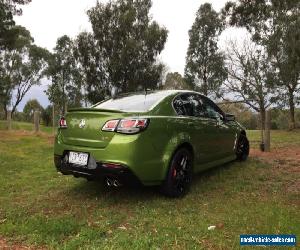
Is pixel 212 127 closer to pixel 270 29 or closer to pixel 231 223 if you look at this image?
pixel 231 223

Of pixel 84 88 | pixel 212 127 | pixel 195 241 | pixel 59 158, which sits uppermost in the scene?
pixel 84 88

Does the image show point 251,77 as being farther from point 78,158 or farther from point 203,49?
point 78,158

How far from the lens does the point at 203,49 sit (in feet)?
102

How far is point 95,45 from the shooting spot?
1844cm

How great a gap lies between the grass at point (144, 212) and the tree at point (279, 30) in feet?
23.1

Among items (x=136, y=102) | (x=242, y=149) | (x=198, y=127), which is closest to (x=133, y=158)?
(x=136, y=102)

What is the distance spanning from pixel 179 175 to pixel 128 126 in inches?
48.4

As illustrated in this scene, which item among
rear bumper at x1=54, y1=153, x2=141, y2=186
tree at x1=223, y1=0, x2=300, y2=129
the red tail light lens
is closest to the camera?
rear bumper at x1=54, y1=153, x2=141, y2=186

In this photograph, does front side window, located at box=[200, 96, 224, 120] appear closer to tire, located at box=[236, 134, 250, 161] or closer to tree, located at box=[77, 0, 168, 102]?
tire, located at box=[236, 134, 250, 161]

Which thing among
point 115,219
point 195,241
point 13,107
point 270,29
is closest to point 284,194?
point 195,241

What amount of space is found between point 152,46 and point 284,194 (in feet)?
47.1

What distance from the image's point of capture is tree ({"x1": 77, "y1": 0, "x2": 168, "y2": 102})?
18141 mm

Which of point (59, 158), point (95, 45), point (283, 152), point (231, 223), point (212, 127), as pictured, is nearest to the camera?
point (231, 223)

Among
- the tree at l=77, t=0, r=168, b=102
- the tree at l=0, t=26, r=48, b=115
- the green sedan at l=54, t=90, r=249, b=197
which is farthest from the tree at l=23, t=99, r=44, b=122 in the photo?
the green sedan at l=54, t=90, r=249, b=197
